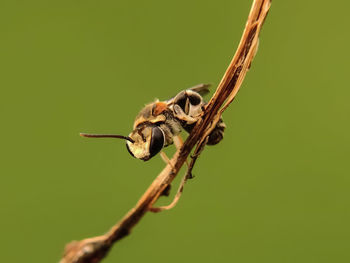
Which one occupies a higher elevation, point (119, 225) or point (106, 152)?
point (119, 225)

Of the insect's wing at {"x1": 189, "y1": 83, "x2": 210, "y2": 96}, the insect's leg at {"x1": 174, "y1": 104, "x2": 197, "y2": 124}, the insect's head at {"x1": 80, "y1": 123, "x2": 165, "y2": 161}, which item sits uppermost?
the insect's wing at {"x1": 189, "y1": 83, "x2": 210, "y2": 96}

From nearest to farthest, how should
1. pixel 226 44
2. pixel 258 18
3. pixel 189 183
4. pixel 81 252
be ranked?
pixel 81 252
pixel 258 18
pixel 189 183
pixel 226 44

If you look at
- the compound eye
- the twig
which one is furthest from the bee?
the twig

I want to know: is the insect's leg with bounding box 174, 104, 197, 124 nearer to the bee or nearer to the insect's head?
the bee

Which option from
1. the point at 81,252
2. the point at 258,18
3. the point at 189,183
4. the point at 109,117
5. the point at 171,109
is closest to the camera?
the point at 81,252

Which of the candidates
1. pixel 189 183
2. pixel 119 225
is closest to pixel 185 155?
pixel 119 225

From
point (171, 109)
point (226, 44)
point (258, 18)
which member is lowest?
point (226, 44)

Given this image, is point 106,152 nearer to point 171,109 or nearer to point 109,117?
point 109,117

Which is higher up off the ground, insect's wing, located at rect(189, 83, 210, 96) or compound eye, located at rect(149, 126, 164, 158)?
insect's wing, located at rect(189, 83, 210, 96)
